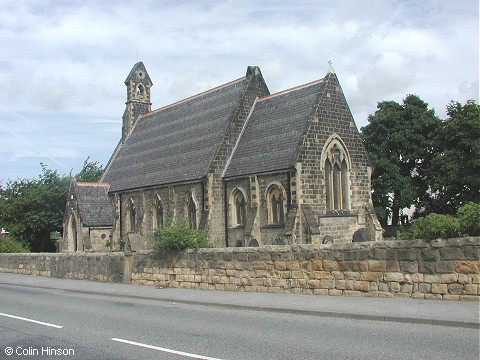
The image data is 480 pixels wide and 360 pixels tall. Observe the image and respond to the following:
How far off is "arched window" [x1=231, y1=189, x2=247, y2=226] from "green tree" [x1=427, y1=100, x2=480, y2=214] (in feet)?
66.3

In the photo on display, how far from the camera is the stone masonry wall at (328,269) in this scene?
1197cm

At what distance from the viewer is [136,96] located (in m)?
44.7

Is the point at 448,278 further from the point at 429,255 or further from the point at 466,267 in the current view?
the point at 429,255

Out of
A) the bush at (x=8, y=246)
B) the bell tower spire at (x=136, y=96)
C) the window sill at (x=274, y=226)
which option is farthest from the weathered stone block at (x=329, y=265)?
the bell tower spire at (x=136, y=96)

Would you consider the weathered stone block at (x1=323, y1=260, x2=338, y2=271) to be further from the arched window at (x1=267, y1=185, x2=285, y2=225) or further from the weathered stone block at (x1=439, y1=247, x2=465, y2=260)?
the arched window at (x1=267, y1=185, x2=285, y2=225)

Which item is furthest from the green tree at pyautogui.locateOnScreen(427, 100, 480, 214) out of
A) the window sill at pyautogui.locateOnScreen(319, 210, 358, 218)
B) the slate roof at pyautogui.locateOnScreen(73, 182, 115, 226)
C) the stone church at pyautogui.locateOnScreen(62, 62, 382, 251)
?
the slate roof at pyautogui.locateOnScreen(73, 182, 115, 226)

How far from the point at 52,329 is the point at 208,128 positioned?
2185cm

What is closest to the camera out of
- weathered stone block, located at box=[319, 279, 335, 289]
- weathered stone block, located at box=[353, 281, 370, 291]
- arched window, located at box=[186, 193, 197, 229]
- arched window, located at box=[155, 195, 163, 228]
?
weathered stone block, located at box=[353, 281, 370, 291]

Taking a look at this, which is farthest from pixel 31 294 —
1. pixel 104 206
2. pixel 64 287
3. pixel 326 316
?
pixel 104 206

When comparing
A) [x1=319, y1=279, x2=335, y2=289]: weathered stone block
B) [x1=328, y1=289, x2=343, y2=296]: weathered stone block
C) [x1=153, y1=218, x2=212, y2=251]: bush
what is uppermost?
[x1=153, y1=218, x2=212, y2=251]: bush

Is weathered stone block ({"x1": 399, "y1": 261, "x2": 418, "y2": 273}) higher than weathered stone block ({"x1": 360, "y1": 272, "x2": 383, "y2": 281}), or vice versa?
weathered stone block ({"x1": 399, "y1": 261, "x2": 418, "y2": 273})

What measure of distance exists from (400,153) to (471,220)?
1457 inches

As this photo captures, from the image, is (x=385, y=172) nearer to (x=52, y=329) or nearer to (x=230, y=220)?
(x=230, y=220)

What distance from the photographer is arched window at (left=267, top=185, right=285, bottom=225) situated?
25.9 meters
